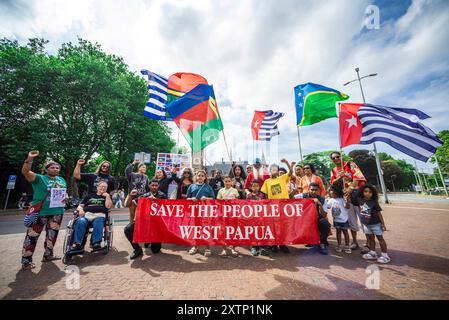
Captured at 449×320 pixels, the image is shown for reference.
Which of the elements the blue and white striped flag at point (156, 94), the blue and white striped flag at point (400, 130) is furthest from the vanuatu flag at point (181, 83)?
the blue and white striped flag at point (400, 130)

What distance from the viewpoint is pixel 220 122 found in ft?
20.1

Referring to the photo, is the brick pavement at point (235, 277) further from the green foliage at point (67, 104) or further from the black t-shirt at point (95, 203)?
the green foliage at point (67, 104)

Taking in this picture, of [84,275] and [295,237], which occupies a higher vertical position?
[295,237]

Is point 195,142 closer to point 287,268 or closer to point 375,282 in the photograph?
point 287,268

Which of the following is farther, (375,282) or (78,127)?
(78,127)

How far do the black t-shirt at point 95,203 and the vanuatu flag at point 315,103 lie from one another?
19.9ft

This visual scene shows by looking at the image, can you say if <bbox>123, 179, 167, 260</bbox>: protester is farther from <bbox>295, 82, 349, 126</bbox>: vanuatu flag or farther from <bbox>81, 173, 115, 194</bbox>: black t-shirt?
<bbox>295, 82, 349, 126</bbox>: vanuatu flag

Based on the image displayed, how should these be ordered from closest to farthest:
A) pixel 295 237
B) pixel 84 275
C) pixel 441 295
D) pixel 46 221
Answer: pixel 441 295 < pixel 84 275 < pixel 46 221 < pixel 295 237

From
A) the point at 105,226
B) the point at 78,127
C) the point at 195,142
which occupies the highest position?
the point at 78,127

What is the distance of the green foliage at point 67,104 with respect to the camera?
49.3 feet

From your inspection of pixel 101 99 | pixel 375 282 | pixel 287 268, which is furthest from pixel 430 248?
pixel 101 99

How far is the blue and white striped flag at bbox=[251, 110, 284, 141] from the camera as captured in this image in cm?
1151

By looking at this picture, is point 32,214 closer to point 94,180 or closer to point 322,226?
point 94,180

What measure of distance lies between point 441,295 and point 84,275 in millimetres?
5631
